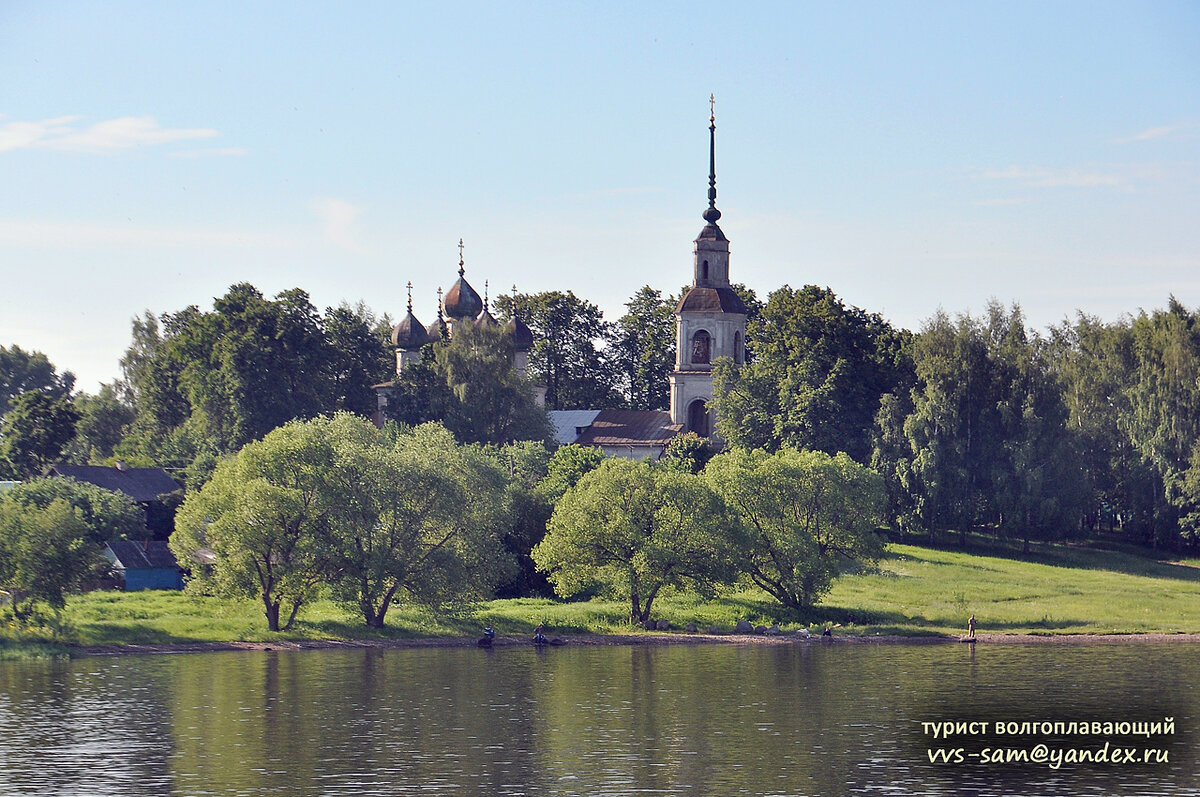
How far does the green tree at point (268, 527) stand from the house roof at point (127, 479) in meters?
24.8

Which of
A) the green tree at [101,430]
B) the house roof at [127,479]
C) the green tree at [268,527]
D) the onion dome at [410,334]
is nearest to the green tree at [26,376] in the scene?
the green tree at [101,430]

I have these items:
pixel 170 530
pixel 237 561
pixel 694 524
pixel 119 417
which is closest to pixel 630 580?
pixel 694 524

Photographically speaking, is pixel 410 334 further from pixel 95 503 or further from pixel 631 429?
pixel 95 503

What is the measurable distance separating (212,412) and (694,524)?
5811 cm

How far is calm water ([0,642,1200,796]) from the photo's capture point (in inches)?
1419

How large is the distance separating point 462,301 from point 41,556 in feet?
230

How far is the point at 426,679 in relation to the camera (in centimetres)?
5338

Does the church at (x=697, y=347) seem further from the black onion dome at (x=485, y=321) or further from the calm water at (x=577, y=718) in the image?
the calm water at (x=577, y=718)

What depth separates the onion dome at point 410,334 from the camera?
128125 mm

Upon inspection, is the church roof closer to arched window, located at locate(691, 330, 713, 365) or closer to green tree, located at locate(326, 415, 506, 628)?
arched window, located at locate(691, 330, 713, 365)

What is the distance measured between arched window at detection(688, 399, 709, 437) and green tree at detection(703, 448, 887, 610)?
39.9 metres

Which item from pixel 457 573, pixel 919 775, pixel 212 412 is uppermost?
pixel 212 412

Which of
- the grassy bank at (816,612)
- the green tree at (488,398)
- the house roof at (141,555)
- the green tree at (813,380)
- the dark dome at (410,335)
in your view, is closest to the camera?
the grassy bank at (816,612)

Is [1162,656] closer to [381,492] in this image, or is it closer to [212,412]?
[381,492]
